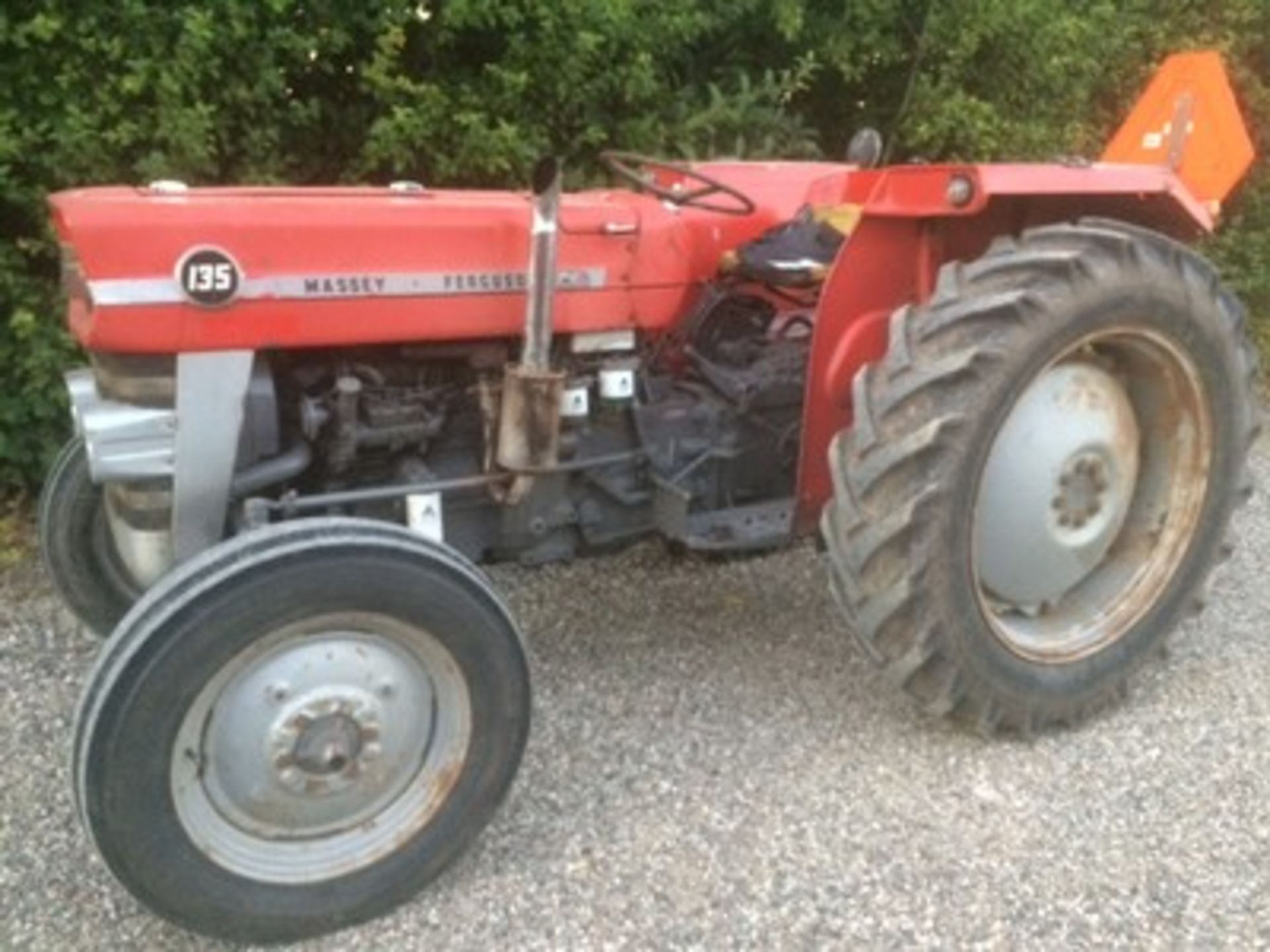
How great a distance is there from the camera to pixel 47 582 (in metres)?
3.86

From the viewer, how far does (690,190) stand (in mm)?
3199

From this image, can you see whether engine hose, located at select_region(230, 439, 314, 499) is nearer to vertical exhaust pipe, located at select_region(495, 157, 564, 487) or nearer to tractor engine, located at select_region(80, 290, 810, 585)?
tractor engine, located at select_region(80, 290, 810, 585)

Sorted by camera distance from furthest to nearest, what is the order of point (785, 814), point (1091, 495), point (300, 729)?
point (1091, 495) < point (785, 814) < point (300, 729)

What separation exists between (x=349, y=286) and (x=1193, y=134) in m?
3.36

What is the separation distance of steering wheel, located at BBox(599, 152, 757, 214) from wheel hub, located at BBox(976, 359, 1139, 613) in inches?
32.4

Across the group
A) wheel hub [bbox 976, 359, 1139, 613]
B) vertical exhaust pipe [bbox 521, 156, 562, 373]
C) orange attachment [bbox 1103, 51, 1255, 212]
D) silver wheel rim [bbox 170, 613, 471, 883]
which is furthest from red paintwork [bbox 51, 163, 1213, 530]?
orange attachment [bbox 1103, 51, 1255, 212]

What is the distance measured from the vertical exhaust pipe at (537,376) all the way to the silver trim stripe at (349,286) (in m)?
0.08

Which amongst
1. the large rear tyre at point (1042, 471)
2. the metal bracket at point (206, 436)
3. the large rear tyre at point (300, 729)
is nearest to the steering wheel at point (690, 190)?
the large rear tyre at point (1042, 471)

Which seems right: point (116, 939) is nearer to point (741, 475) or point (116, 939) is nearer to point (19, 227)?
point (741, 475)

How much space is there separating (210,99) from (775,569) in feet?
7.39

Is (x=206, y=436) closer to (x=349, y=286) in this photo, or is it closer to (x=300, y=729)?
(x=349, y=286)

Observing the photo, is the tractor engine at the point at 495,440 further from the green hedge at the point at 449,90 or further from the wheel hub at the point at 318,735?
the green hedge at the point at 449,90

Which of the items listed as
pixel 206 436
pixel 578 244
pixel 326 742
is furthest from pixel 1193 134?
pixel 326 742

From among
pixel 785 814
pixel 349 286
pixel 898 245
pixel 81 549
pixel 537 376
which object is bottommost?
pixel 785 814
